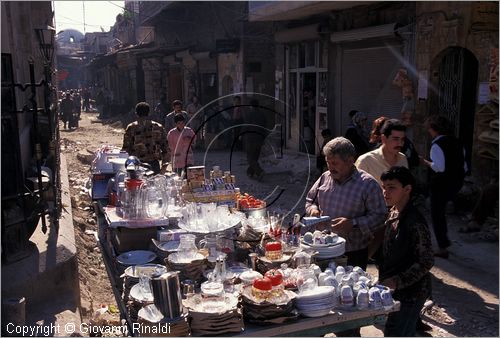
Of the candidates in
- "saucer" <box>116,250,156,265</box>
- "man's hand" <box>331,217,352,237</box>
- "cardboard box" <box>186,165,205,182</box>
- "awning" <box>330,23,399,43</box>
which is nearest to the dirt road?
"man's hand" <box>331,217,352,237</box>

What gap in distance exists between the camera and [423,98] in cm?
803

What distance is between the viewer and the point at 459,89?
7.68 m

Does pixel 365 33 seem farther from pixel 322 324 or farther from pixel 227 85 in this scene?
pixel 322 324

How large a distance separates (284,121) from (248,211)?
965 cm

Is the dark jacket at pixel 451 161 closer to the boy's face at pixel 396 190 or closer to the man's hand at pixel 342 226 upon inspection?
the man's hand at pixel 342 226

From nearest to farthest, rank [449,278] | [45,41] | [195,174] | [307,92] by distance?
[195,174]
[449,278]
[45,41]
[307,92]

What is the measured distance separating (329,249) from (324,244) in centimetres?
5

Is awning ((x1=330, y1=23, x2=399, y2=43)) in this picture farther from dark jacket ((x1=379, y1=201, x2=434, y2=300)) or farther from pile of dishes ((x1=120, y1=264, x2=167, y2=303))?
pile of dishes ((x1=120, y1=264, x2=167, y2=303))

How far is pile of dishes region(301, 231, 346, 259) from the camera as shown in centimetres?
315

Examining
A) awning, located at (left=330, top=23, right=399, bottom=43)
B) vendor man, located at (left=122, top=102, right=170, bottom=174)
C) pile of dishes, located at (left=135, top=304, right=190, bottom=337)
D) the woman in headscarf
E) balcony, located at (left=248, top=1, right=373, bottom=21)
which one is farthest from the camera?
balcony, located at (left=248, top=1, right=373, bottom=21)

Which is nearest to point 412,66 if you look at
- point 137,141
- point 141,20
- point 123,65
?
point 137,141

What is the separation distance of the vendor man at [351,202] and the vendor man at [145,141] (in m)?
3.53

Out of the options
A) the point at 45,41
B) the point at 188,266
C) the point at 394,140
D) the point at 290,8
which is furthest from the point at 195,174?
the point at 290,8

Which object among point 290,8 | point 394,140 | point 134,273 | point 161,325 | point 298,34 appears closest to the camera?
point 161,325
